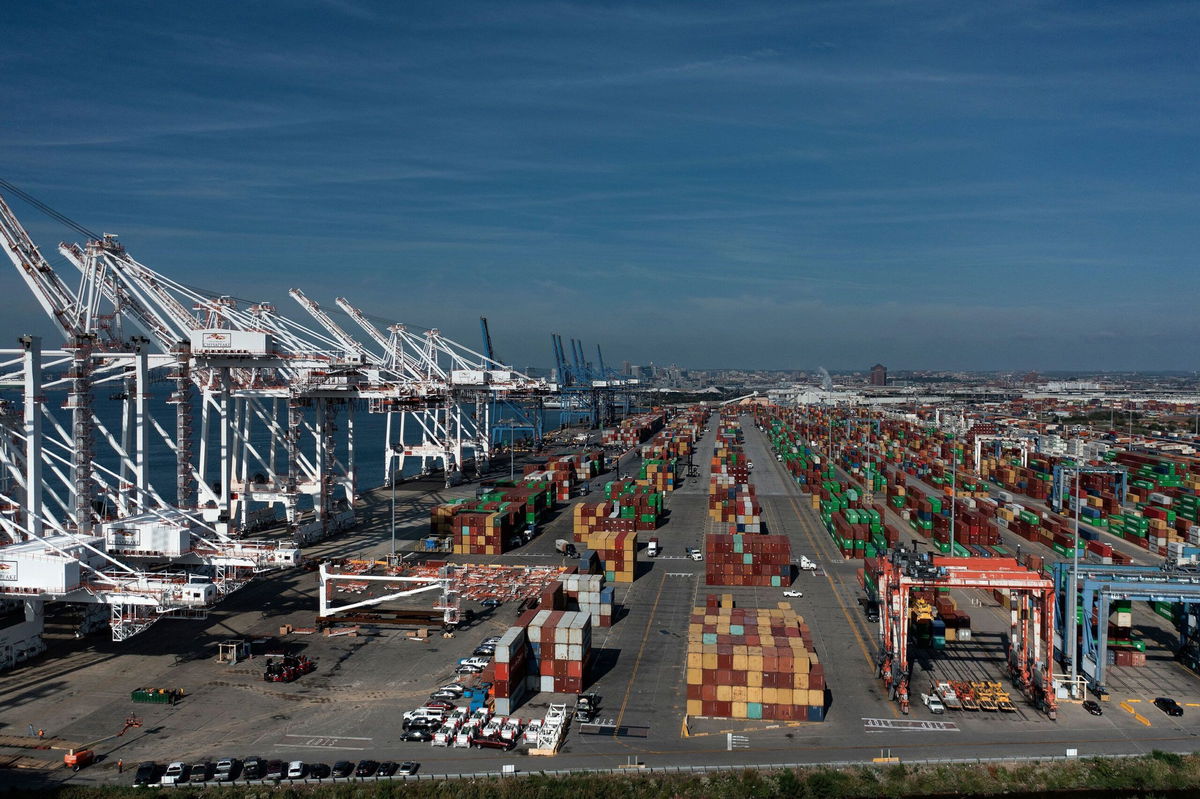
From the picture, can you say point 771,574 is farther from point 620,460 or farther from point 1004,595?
point 620,460

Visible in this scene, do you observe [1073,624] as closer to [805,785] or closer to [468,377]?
[805,785]

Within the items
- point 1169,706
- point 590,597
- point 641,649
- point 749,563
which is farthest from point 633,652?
point 1169,706

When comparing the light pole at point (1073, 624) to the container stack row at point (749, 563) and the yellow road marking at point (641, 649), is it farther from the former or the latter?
the yellow road marking at point (641, 649)

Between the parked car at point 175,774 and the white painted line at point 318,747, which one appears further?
the white painted line at point 318,747

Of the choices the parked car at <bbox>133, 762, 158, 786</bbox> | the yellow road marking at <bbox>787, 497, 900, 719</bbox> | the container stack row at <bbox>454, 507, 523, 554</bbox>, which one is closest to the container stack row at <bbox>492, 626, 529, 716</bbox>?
the parked car at <bbox>133, 762, 158, 786</bbox>

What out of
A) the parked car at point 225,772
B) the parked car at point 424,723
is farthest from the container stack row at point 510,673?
the parked car at point 225,772

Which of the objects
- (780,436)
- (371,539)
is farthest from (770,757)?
(780,436)
